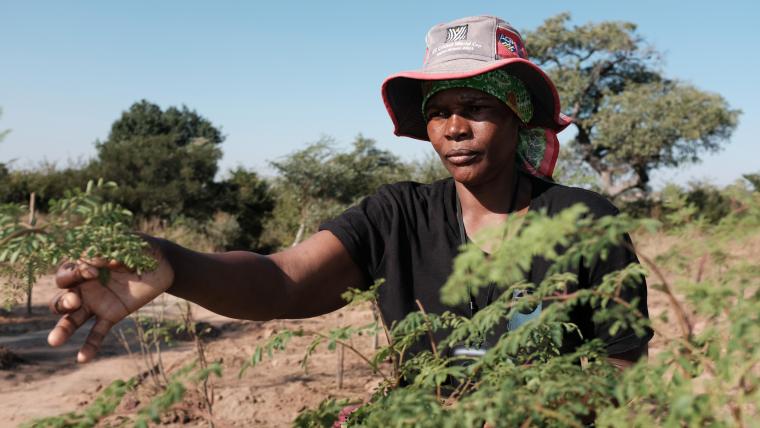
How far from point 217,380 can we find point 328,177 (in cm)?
1243

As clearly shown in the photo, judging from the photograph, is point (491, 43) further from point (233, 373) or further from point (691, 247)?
point (233, 373)

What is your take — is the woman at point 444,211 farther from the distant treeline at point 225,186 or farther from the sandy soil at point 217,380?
the distant treeline at point 225,186

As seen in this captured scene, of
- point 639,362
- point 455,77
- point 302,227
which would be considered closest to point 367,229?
point 455,77

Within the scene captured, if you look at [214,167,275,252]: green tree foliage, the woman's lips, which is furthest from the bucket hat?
[214,167,275,252]: green tree foliage

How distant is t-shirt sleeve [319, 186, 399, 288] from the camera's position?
2.19 metres

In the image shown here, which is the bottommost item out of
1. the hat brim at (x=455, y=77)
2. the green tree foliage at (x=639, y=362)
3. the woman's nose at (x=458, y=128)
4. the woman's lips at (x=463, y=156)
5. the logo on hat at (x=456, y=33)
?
the green tree foliage at (x=639, y=362)

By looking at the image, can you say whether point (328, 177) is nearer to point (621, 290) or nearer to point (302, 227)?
point (302, 227)

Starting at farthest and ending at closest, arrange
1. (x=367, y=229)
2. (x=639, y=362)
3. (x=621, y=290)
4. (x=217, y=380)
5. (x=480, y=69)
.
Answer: (x=217, y=380) → (x=367, y=229) → (x=480, y=69) → (x=621, y=290) → (x=639, y=362)

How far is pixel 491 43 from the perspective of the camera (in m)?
2.11

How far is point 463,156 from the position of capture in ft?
6.84

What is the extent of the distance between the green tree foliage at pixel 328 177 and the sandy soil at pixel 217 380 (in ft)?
30.9

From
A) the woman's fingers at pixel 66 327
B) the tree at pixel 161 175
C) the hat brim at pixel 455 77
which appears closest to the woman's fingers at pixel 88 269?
the woman's fingers at pixel 66 327

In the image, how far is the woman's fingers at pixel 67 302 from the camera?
1.30 metres

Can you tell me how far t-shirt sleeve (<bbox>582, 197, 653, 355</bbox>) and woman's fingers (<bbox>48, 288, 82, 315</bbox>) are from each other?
1.25 meters
